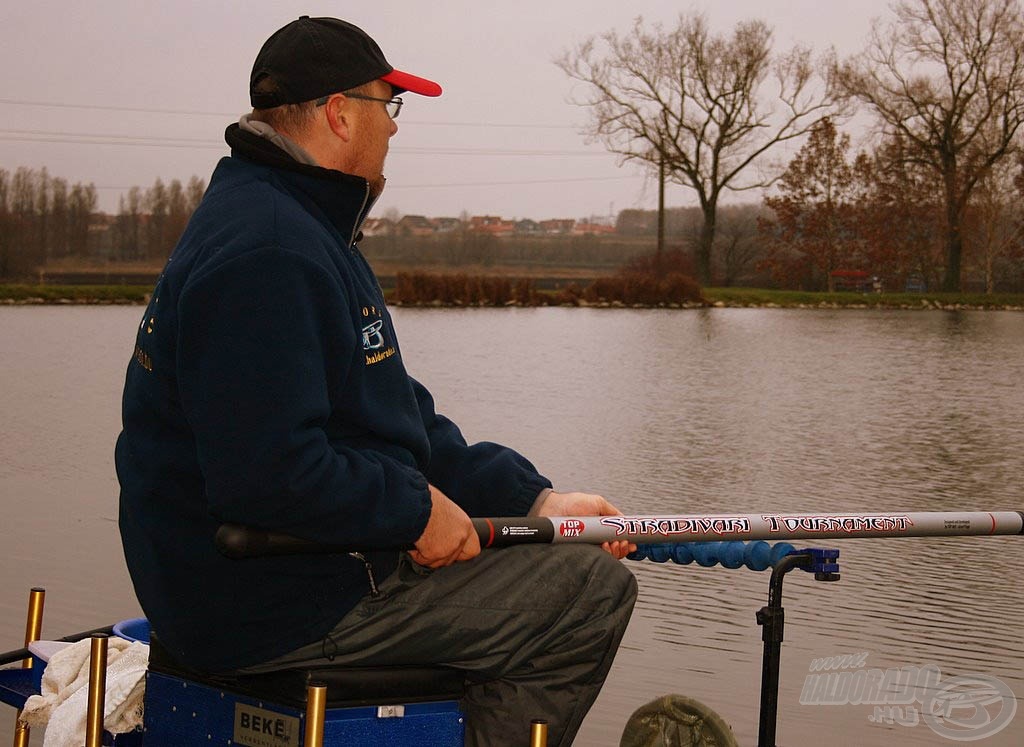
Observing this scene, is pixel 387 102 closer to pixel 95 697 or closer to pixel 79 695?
pixel 95 697

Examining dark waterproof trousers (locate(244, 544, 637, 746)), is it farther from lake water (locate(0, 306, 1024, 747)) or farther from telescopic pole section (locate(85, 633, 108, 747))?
lake water (locate(0, 306, 1024, 747))

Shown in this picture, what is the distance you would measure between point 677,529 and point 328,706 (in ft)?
2.38

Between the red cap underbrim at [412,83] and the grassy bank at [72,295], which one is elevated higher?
the red cap underbrim at [412,83]

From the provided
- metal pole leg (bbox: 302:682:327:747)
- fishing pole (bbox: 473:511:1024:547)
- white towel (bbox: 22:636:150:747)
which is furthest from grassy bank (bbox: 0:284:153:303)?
metal pole leg (bbox: 302:682:327:747)

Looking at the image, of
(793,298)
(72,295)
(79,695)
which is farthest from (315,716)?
(793,298)

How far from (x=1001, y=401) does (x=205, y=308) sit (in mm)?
14143

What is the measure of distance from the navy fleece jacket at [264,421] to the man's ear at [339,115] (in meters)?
0.09

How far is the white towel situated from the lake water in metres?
1.36

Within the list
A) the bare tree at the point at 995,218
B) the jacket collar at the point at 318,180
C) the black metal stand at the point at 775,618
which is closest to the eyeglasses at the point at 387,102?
the jacket collar at the point at 318,180

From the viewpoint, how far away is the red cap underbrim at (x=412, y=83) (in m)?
2.67

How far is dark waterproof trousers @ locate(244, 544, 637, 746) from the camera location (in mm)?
2494

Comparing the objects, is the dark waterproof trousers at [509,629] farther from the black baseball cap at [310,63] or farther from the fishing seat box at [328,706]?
the black baseball cap at [310,63]

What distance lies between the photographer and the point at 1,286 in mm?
42281

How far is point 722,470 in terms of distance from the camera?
32.9 feet
